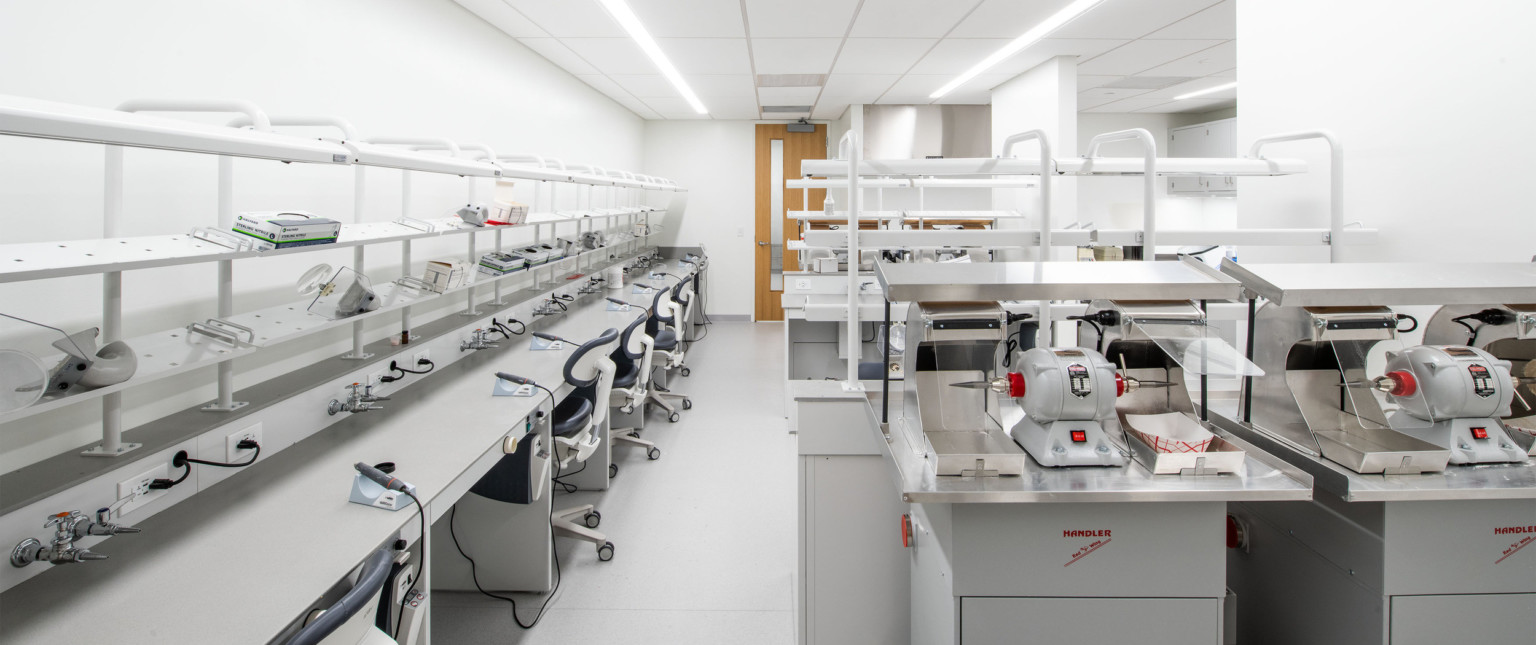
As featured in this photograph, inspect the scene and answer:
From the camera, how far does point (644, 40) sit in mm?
4363

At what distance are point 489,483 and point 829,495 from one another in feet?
3.60

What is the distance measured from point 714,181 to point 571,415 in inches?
226

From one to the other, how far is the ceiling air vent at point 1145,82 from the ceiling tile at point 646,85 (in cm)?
356

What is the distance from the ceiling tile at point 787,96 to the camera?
6.19m

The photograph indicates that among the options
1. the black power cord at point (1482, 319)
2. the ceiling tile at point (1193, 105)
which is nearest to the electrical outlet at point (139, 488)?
the black power cord at point (1482, 319)

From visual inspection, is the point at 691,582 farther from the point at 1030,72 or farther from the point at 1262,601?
the point at 1030,72

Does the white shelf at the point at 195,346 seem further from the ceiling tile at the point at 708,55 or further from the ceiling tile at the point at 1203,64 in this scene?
the ceiling tile at the point at 1203,64

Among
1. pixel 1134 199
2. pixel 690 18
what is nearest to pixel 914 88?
pixel 690 18

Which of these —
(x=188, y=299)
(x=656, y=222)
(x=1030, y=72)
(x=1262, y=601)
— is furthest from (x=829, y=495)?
(x=656, y=222)

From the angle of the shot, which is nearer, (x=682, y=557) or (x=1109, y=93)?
(x=682, y=557)

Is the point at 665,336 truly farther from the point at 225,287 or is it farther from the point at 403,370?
the point at 225,287

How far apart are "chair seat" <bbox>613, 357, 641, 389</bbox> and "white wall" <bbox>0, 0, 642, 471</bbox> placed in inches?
35.0

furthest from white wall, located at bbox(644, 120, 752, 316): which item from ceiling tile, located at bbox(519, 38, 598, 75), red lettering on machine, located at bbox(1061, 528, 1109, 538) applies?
red lettering on machine, located at bbox(1061, 528, 1109, 538)

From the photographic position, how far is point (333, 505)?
1547 millimetres
